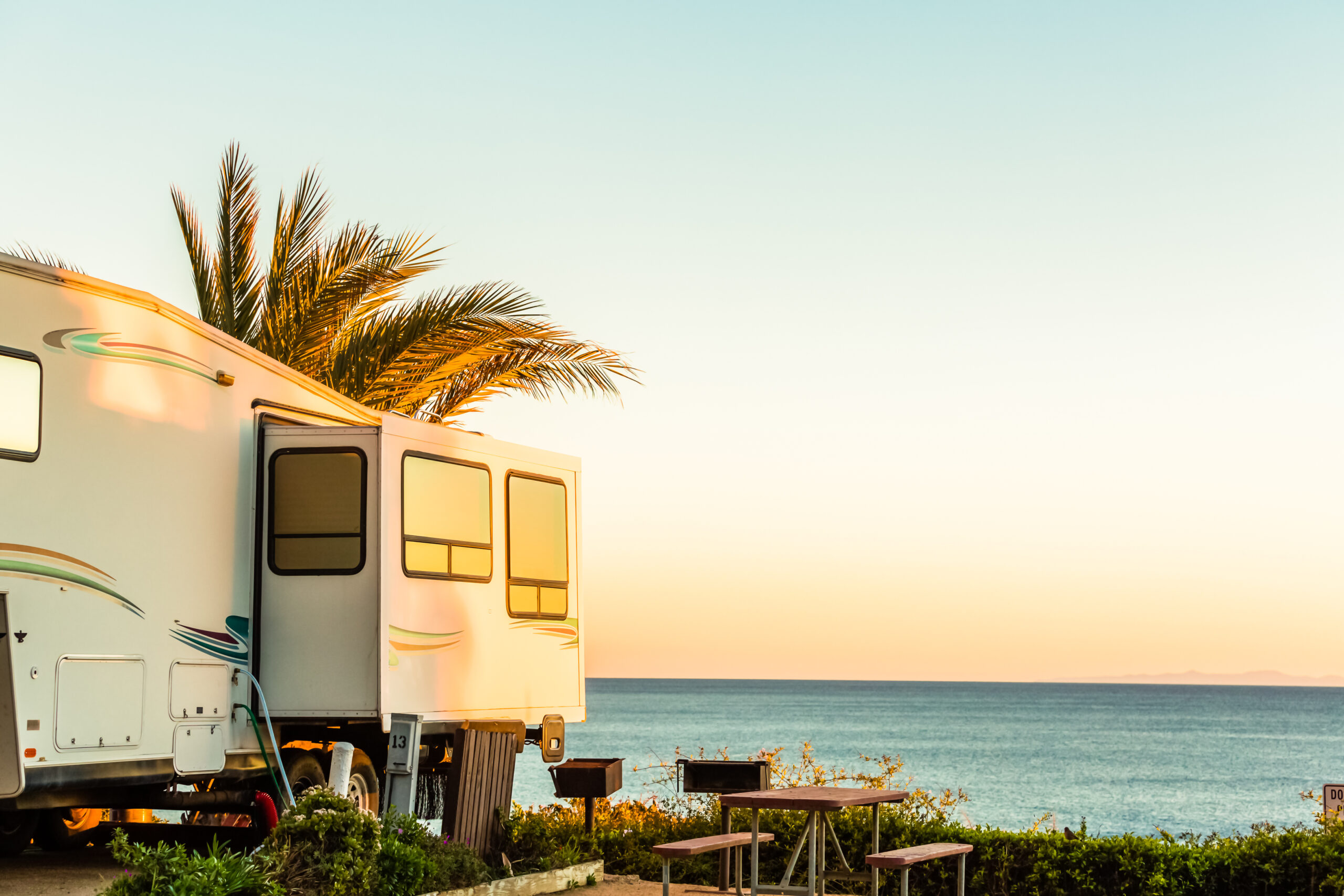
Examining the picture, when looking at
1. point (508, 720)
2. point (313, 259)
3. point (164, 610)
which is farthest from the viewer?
point (313, 259)

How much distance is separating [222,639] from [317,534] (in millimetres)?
936

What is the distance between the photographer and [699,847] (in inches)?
316

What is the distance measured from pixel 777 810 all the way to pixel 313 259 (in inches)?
281

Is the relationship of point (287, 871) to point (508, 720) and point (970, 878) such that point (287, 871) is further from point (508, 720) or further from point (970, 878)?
point (970, 878)

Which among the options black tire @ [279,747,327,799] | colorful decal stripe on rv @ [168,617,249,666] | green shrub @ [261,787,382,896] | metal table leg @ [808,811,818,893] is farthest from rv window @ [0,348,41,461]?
metal table leg @ [808,811,818,893]

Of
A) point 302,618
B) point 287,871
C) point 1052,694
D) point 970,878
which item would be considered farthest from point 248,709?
point 1052,694

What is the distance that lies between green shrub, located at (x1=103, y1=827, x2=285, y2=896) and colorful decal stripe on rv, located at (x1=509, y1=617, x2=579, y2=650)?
349cm

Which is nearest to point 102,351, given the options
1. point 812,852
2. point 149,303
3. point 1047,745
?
point 149,303

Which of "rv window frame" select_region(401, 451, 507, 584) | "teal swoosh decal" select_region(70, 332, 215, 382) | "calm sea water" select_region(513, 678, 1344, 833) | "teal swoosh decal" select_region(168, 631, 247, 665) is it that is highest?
"teal swoosh decal" select_region(70, 332, 215, 382)

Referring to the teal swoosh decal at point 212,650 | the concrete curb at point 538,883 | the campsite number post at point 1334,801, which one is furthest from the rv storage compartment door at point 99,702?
the campsite number post at point 1334,801

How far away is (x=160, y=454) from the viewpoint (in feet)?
27.7

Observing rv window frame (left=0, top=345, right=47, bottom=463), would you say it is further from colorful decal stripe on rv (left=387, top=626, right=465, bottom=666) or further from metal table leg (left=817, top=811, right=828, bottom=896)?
metal table leg (left=817, top=811, right=828, bottom=896)

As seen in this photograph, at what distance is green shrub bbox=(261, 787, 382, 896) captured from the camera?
7.58 meters

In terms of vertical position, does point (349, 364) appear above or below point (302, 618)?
above
